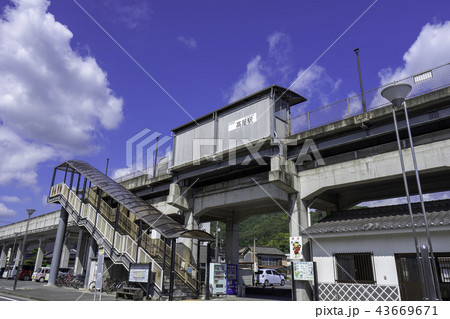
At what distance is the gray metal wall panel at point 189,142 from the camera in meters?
23.0

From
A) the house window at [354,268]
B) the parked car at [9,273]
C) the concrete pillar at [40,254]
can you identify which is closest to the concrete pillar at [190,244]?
the house window at [354,268]

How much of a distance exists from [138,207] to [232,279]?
27.7 ft

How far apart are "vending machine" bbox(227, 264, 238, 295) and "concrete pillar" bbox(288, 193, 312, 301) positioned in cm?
647

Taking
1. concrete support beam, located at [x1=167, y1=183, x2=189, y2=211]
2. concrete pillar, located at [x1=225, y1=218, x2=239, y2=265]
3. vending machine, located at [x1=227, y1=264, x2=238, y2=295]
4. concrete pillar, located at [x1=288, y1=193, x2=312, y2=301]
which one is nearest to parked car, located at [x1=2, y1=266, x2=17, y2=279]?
concrete support beam, located at [x1=167, y1=183, x2=189, y2=211]

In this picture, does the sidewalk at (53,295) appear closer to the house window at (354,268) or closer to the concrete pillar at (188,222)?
the concrete pillar at (188,222)

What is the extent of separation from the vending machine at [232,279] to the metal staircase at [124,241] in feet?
8.36

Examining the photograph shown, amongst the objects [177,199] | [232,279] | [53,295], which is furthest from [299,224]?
[53,295]

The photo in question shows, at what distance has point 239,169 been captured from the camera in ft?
75.7

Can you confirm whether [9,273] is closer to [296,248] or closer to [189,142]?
[189,142]

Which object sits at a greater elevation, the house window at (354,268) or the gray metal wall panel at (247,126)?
the gray metal wall panel at (247,126)

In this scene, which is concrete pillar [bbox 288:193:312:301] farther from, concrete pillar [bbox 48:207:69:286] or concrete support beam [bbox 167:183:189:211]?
concrete pillar [bbox 48:207:69:286]

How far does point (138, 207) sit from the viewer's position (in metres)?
21.1

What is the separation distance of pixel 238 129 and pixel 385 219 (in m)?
10.2
